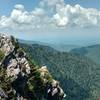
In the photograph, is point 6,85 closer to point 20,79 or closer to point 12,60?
point 20,79

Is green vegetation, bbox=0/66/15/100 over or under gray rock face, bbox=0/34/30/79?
under

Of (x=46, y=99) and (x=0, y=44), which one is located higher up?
(x=0, y=44)

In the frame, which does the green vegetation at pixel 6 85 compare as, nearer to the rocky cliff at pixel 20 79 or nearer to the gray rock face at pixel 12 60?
the rocky cliff at pixel 20 79

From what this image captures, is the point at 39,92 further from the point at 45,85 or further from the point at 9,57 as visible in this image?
the point at 9,57

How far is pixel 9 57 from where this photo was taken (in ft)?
330

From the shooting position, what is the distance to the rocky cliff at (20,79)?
9169cm

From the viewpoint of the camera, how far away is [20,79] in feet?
316

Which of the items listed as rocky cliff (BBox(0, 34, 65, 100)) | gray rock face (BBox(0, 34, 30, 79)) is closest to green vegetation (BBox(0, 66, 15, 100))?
rocky cliff (BBox(0, 34, 65, 100))

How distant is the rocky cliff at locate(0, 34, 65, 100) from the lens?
9169 centimetres

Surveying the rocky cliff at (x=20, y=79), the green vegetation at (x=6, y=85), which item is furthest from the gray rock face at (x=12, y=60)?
the green vegetation at (x=6, y=85)

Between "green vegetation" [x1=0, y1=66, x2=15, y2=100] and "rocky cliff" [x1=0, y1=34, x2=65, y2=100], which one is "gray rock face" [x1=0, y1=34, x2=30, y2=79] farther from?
"green vegetation" [x1=0, y1=66, x2=15, y2=100]

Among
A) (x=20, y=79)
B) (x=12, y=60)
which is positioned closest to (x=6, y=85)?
(x=20, y=79)

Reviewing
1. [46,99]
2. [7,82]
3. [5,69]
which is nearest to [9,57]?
[5,69]

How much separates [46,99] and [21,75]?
54.2 feet
